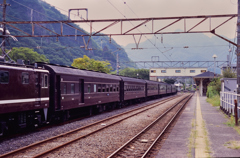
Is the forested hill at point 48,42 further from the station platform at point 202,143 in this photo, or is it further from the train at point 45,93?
the station platform at point 202,143

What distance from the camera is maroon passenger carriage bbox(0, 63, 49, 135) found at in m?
11.7

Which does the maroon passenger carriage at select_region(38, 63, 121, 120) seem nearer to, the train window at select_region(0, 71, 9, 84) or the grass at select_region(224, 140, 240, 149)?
the train window at select_region(0, 71, 9, 84)

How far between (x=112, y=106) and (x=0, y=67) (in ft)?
59.6

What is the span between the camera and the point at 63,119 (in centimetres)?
1767

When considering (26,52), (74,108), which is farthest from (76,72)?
(26,52)

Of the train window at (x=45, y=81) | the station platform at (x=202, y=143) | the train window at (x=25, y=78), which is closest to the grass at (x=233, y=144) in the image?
the station platform at (x=202, y=143)

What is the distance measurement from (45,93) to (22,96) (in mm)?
2199

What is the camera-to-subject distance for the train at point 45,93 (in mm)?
11992

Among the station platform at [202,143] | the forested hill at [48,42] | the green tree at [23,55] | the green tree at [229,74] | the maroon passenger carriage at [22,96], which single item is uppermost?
the forested hill at [48,42]

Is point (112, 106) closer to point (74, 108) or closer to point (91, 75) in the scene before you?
point (91, 75)

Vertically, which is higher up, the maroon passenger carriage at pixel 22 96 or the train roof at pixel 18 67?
the train roof at pixel 18 67

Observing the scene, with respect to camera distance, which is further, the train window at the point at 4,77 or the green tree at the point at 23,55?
the green tree at the point at 23,55

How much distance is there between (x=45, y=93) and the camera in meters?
15.0

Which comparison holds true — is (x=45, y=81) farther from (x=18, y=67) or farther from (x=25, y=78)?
Result: (x=18, y=67)
